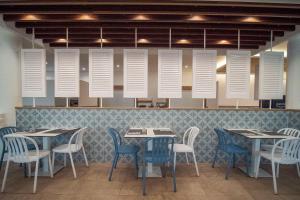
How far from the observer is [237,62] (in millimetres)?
4180

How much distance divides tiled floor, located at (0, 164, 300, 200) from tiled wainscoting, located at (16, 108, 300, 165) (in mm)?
561

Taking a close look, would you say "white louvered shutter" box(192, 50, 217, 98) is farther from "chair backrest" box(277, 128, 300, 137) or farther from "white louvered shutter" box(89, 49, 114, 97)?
"white louvered shutter" box(89, 49, 114, 97)

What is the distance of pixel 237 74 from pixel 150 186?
2.86 m

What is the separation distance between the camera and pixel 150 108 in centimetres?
420

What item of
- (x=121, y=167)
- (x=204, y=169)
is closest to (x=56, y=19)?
(x=121, y=167)

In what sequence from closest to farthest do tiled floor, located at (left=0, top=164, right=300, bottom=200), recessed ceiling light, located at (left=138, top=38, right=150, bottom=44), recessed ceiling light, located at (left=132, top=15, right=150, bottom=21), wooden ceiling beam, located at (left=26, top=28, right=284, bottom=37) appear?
tiled floor, located at (left=0, top=164, right=300, bottom=200) < recessed ceiling light, located at (left=132, top=15, right=150, bottom=21) < wooden ceiling beam, located at (left=26, top=28, right=284, bottom=37) < recessed ceiling light, located at (left=138, top=38, right=150, bottom=44)

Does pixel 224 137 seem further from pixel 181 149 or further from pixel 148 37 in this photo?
pixel 148 37

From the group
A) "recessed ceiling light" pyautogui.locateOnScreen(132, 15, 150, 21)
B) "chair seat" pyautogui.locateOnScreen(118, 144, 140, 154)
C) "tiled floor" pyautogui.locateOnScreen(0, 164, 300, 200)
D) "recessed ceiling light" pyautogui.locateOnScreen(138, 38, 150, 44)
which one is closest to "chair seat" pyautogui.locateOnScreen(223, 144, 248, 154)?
"tiled floor" pyautogui.locateOnScreen(0, 164, 300, 200)

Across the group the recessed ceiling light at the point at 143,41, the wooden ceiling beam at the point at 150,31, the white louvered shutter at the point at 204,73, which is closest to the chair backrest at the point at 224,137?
the white louvered shutter at the point at 204,73

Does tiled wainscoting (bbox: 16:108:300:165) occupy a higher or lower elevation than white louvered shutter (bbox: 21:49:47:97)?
lower

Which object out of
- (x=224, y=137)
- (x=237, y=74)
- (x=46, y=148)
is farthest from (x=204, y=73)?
(x=46, y=148)

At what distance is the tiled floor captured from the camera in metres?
2.79

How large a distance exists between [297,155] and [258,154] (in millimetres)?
554

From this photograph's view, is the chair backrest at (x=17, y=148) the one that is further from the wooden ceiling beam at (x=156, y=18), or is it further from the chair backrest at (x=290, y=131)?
the chair backrest at (x=290, y=131)
